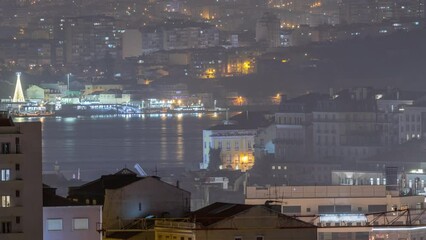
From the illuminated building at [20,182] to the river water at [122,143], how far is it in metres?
20.9

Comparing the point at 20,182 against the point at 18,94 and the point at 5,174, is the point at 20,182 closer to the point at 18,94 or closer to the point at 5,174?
the point at 5,174

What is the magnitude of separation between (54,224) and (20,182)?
706mm

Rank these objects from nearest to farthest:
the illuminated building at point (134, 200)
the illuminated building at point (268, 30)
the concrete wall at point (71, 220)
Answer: the concrete wall at point (71, 220), the illuminated building at point (134, 200), the illuminated building at point (268, 30)

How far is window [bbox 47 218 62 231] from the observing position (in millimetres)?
14539

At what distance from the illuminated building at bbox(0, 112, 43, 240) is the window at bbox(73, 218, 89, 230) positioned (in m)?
0.51

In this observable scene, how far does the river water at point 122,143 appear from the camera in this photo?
45281mm

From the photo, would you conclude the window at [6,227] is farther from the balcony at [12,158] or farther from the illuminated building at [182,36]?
the illuminated building at [182,36]

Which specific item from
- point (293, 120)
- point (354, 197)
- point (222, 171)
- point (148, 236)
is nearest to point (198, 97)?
point (293, 120)

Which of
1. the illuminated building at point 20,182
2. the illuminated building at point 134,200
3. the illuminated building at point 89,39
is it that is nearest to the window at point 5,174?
the illuminated building at point 20,182

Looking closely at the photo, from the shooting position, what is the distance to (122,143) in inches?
2418

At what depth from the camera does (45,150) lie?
53750 millimetres

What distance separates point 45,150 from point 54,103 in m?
29.6

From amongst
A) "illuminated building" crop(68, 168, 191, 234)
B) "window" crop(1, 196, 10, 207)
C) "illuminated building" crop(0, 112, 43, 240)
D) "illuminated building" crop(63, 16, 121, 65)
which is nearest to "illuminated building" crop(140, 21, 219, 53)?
"illuminated building" crop(63, 16, 121, 65)

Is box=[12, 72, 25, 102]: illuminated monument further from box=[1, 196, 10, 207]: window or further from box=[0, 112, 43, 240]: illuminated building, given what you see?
box=[1, 196, 10, 207]: window
